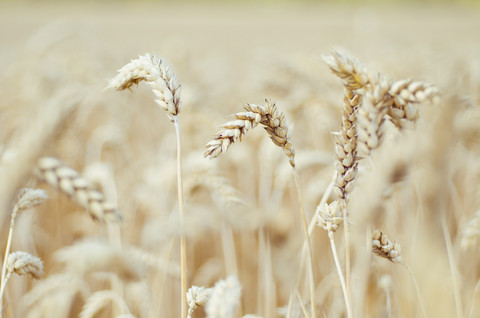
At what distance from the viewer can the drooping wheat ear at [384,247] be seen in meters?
0.62

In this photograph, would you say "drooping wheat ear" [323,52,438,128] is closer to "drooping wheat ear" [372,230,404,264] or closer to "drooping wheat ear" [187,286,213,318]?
"drooping wheat ear" [372,230,404,264]

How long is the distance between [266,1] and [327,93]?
24568 mm

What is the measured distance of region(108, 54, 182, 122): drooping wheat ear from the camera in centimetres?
60

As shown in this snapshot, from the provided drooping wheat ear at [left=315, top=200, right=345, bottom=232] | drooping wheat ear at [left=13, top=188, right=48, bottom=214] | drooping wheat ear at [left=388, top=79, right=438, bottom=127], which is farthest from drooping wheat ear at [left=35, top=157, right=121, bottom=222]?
drooping wheat ear at [left=388, top=79, right=438, bottom=127]

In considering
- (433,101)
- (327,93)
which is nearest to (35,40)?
(327,93)

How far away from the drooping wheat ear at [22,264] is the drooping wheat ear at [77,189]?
0.16 meters

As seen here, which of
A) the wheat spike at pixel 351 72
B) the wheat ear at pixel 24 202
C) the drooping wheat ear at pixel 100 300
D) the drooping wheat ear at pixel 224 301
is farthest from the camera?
the drooping wheat ear at pixel 100 300

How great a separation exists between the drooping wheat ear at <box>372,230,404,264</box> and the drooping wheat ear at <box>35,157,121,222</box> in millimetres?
400

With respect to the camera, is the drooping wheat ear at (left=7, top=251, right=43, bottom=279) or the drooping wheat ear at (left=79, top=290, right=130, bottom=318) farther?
the drooping wheat ear at (left=79, top=290, right=130, bottom=318)

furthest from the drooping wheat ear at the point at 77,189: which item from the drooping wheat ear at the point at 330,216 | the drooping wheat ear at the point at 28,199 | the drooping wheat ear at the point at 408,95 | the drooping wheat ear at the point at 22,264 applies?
the drooping wheat ear at the point at 408,95

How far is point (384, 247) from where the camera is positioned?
0.63 m

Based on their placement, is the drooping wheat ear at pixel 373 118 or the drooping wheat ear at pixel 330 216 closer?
the drooping wheat ear at pixel 373 118

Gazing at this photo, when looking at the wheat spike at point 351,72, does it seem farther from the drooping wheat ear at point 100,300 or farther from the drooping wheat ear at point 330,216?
the drooping wheat ear at point 100,300

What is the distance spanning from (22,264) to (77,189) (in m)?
0.18
